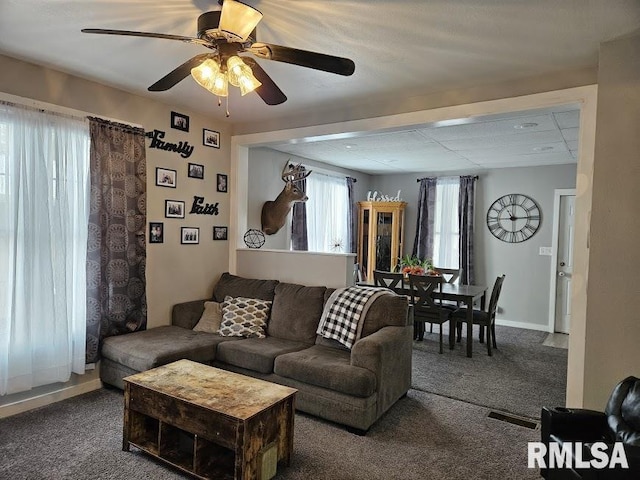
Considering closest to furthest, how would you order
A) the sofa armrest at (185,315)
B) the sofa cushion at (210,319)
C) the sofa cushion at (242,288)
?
the sofa cushion at (210,319), the sofa armrest at (185,315), the sofa cushion at (242,288)

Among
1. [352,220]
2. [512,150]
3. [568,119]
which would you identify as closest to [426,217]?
[352,220]

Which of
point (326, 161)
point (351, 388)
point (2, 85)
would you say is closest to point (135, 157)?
point (2, 85)

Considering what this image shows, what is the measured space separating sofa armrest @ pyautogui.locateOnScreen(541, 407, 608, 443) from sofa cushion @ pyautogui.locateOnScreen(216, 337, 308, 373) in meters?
1.93

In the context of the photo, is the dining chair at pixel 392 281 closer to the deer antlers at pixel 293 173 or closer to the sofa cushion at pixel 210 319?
the deer antlers at pixel 293 173

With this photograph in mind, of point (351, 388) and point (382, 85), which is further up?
point (382, 85)

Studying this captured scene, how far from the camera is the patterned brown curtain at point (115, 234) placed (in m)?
3.38

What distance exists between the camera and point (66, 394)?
332 cm

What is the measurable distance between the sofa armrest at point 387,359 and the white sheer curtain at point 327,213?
10.0 feet

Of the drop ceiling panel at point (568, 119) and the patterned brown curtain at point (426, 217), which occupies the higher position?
the drop ceiling panel at point (568, 119)

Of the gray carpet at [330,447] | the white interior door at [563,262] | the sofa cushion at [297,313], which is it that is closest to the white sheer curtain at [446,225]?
the white interior door at [563,262]

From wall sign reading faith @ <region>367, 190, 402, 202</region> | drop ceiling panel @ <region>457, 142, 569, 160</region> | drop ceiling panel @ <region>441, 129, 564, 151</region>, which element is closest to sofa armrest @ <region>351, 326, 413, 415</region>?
drop ceiling panel @ <region>441, 129, 564, 151</region>

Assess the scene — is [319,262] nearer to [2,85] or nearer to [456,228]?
[2,85]

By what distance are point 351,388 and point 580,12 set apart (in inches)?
99.4

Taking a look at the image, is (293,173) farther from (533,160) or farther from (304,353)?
(533,160)
